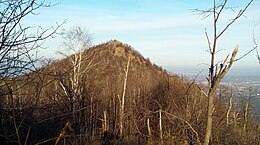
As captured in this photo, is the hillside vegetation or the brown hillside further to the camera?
the brown hillside

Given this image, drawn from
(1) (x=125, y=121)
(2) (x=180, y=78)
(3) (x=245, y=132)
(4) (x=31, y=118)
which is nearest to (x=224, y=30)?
(4) (x=31, y=118)

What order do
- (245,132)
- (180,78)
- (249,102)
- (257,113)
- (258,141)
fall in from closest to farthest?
(258,141) → (245,132) → (249,102) → (257,113) → (180,78)

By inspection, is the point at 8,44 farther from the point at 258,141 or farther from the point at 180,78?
the point at 180,78

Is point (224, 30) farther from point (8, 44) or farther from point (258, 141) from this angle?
point (258, 141)

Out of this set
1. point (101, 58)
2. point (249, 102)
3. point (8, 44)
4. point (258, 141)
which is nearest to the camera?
point (8, 44)

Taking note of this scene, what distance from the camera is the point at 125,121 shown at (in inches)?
770

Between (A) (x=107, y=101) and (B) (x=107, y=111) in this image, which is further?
(A) (x=107, y=101)

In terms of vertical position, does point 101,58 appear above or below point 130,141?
above

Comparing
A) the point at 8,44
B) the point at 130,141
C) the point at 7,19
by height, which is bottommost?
the point at 130,141

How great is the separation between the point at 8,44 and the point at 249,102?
51.6 ft

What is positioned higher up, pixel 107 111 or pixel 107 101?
pixel 107 101

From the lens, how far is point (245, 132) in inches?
615

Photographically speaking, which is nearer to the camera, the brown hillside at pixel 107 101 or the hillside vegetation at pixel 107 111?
the hillside vegetation at pixel 107 111

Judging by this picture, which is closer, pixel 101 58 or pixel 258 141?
pixel 258 141
